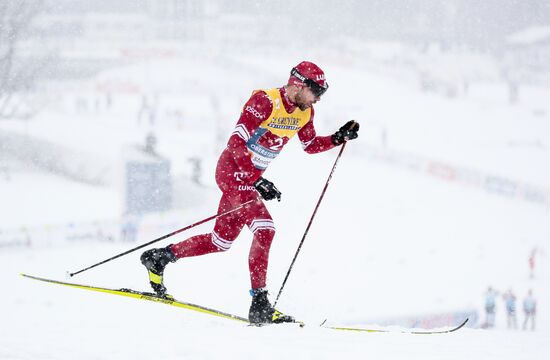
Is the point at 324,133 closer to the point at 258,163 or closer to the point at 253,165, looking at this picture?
the point at 258,163

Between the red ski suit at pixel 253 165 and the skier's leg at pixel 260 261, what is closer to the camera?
the red ski suit at pixel 253 165

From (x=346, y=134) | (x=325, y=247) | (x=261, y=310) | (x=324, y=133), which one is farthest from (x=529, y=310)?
(x=324, y=133)

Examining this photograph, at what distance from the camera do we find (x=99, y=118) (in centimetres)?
3641

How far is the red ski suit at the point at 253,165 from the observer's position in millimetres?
4543

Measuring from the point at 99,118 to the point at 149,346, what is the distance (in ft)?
112

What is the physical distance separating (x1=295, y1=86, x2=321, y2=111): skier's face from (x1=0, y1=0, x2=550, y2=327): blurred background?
7.63 m

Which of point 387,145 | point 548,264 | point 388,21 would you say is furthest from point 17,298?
point 388,21

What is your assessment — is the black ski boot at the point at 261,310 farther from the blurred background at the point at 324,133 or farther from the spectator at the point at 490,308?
the spectator at the point at 490,308

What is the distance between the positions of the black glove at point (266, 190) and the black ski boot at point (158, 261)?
3.34 feet

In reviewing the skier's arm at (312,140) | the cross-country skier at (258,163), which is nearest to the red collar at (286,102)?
the cross-country skier at (258,163)

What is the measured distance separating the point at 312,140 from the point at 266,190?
0.91m

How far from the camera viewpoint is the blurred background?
16.6 m

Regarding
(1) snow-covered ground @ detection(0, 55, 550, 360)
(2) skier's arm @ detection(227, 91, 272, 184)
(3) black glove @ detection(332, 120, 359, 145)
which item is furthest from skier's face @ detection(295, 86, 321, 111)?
(1) snow-covered ground @ detection(0, 55, 550, 360)

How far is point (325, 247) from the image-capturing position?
699 inches
